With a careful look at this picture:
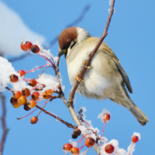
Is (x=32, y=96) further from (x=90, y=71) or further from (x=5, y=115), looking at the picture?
(x=90, y=71)

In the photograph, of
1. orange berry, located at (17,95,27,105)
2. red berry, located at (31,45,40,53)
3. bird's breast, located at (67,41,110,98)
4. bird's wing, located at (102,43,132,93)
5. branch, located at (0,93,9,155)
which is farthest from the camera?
bird's wing, located at (102,43,132,93)

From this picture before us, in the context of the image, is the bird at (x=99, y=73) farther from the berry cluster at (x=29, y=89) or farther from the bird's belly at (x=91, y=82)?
the berry cluster at (x=29, y=89)

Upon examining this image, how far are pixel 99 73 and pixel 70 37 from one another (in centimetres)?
31

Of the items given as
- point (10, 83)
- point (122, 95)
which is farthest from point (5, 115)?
point (122, 95)

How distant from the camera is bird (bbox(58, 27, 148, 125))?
71.2 inches

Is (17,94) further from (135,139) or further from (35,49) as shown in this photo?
(135,139)

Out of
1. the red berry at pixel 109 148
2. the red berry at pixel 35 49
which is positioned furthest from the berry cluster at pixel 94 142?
the red berry at pixel 35 49

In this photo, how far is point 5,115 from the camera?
789 millimetres

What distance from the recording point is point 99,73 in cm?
181

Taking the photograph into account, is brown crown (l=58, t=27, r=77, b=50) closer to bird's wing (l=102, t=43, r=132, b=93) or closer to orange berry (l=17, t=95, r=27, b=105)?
bird's wing (l=102, t=43, r=132, b=93)

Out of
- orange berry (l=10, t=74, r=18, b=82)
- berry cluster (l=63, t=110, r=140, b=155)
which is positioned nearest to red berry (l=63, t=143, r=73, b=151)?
berry cluster (l=63, t=110, r=140, b=155)

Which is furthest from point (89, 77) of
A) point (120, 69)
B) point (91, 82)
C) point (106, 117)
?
point (106, 117)

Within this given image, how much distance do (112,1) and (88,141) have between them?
12.9 inches

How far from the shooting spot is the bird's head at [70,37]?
188cm
